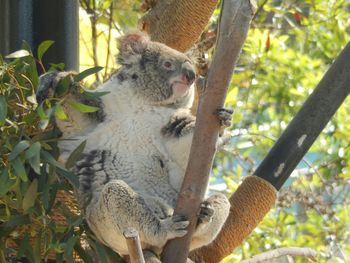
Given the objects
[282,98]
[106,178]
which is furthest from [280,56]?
[106,178]

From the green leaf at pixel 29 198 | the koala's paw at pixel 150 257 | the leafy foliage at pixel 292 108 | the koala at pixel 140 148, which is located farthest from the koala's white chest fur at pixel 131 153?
the leafy foliage at pixel 292 108

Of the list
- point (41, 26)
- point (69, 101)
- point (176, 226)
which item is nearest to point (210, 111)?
point (176, 226)

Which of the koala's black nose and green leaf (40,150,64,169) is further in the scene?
the koala's black nose

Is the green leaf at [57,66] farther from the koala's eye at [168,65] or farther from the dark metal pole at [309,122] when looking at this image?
the dark metal pole at [309,122]

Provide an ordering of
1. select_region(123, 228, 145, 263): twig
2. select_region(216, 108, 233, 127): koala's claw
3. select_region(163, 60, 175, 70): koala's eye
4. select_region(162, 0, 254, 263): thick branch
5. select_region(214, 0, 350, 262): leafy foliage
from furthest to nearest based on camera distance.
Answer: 1. select_region(214, 0, 350, 262): leafy foliage
2. select_region(163, 60, 175, 70): koala's eye
3. select_region(216, 108, 233, 127): koala's claw
4. select_region(162, 0, 254, 263): thick branch
5. select_region(123, 228, 145, 263): twig

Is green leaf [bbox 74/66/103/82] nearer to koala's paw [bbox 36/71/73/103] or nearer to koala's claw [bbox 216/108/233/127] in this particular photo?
koala's paw [bbox 36/71/73/103]

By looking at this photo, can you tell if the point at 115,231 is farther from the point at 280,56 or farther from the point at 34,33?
the point at 280,56

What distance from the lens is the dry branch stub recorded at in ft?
10.3

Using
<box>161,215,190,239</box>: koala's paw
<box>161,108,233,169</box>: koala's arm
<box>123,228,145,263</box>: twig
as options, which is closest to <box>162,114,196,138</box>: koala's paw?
<box>161,108,233,169</box>: koala's arm

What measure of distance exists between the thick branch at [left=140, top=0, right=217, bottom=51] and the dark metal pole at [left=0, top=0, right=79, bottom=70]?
1.52 ft

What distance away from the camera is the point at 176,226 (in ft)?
8.66

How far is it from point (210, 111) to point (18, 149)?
1.97 ft

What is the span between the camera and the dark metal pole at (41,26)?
3.28 meters

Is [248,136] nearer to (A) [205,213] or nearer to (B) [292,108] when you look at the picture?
(B) [292,108]
